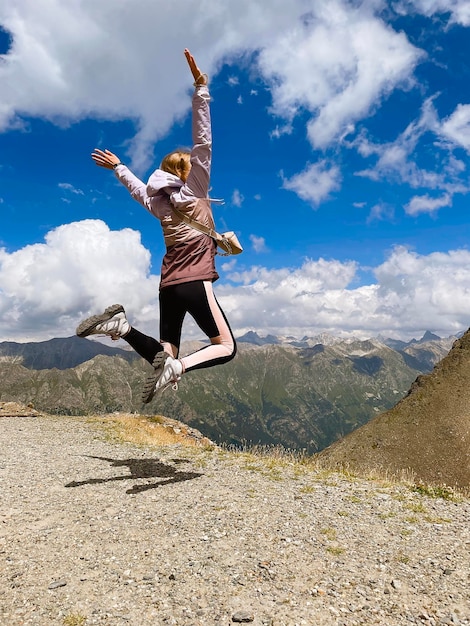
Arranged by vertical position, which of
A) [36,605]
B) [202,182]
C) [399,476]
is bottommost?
[399,476]

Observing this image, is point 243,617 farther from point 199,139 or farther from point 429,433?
point 429,433

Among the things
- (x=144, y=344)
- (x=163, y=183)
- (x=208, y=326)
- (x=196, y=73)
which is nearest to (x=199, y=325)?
(x=208, y=326)

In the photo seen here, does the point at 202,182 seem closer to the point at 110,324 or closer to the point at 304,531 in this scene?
the point at 110,324

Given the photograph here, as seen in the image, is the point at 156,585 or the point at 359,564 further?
the point at 359,564

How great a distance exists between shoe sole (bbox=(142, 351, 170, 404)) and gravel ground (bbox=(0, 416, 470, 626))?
1883mm

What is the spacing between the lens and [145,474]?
28.0 ft

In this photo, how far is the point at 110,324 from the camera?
5637 mm

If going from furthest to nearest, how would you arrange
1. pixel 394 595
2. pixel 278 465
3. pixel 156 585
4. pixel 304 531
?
pixel 278 465 < pixel 304 531 < pixel 156 585 < pixel 394 595

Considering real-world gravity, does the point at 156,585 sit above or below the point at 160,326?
below

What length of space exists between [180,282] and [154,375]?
1.40m

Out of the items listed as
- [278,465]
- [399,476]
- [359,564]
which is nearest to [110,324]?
[359,564]

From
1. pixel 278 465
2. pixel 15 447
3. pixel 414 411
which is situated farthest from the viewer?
pixel 414 411

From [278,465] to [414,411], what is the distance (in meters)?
92.3

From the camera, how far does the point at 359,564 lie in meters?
4.42
